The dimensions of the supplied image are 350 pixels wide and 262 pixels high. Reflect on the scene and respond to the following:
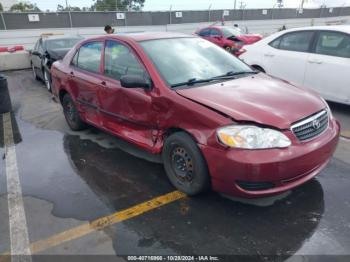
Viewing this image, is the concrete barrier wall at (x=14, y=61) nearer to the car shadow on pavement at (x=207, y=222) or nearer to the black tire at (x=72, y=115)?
the black tire at (x=72, y=115)

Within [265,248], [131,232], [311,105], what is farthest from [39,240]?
[311,105]

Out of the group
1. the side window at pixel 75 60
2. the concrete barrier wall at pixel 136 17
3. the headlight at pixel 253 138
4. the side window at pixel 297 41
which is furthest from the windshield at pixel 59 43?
the concrete barrier wall at pixel 136 17

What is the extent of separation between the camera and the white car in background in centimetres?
578

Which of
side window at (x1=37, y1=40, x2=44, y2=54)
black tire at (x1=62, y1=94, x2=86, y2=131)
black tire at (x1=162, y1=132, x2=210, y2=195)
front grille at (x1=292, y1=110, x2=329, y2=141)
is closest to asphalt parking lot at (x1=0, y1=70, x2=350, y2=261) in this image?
black tire at (x1=162, y1=132, x2=210, y2=195)

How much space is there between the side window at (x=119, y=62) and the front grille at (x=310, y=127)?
1810mm

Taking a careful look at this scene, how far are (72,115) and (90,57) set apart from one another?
1.25 metres

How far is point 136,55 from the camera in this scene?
3.88 metres

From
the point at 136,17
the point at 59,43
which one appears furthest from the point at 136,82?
the point at 136,17

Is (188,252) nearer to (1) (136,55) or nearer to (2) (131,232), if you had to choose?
(2) (131,232)

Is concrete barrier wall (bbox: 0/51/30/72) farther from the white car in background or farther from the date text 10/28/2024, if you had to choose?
the date text 10/28/2024

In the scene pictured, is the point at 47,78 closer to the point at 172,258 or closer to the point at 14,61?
the point at 14,61

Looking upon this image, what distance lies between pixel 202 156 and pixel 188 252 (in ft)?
2.94

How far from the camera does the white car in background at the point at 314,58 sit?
578cm

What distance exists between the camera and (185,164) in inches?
133
